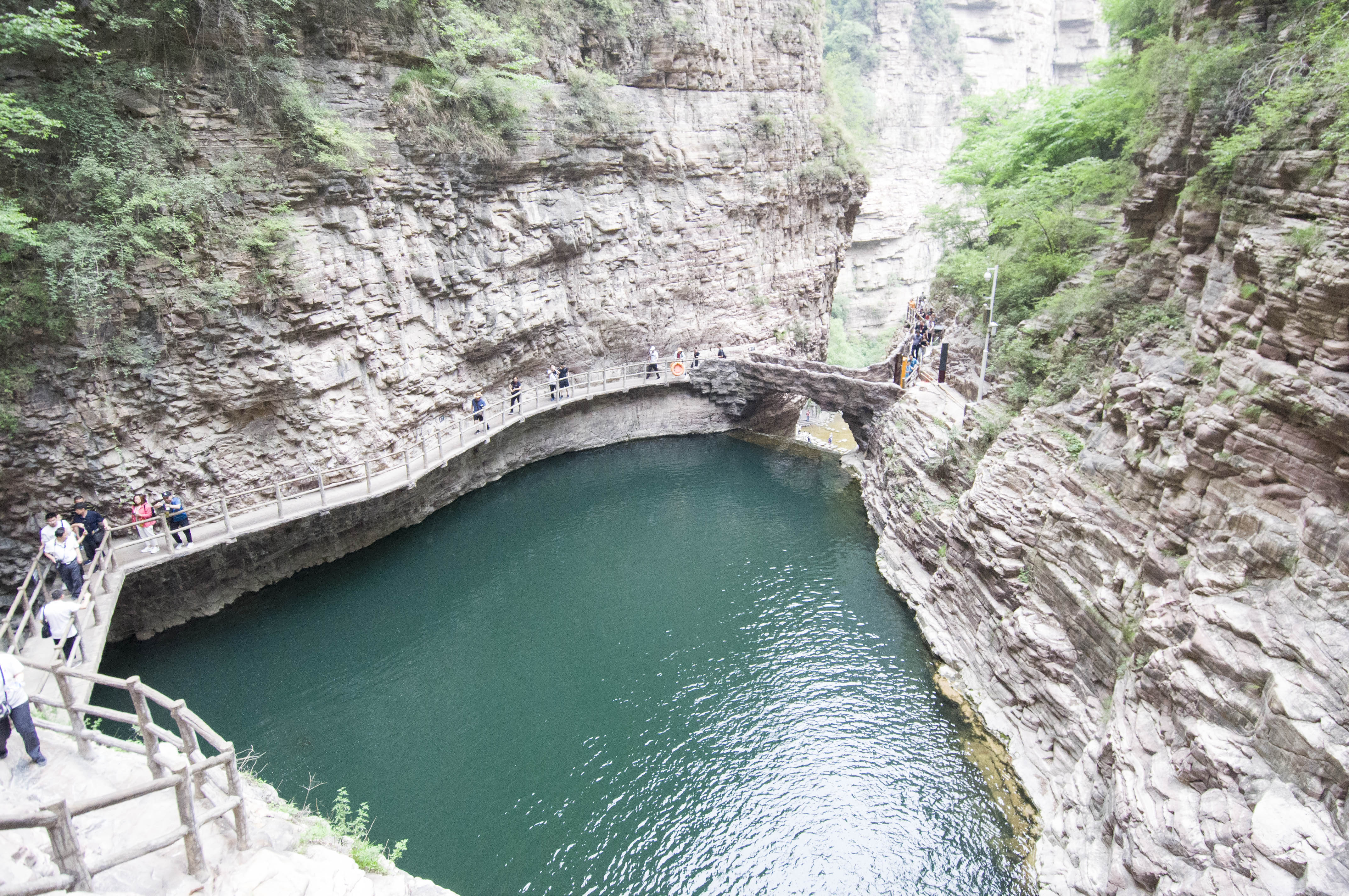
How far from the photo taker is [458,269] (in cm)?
2402

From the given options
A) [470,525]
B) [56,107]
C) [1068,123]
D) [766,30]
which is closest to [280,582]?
[470,525]

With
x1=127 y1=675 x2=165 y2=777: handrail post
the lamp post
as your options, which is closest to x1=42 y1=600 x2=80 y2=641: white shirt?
x1=127 y1=675 x2=165 y2=777: handrail post

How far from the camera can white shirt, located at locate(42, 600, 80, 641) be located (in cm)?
1162

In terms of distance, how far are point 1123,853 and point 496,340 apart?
873 inches

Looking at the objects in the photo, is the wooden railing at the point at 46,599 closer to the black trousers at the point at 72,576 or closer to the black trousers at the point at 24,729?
the black trousers at the point at 72,576

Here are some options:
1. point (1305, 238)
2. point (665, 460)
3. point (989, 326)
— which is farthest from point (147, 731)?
point (665, 460)

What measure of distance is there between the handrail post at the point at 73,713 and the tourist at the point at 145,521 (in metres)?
8.90

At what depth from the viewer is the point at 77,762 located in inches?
315

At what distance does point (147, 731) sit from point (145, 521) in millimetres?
10705

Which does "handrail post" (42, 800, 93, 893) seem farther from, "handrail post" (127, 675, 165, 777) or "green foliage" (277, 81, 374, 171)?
"green foliage" (277, 81, 374, 171)

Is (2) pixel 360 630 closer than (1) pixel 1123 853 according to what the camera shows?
No

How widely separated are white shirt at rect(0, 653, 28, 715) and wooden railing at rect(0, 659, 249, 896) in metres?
0.16

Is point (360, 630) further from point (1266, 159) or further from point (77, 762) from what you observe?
point (1266, 159)

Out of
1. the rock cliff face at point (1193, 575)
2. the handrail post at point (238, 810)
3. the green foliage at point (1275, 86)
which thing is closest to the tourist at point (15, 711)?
the handrail post at point (238, 810)
